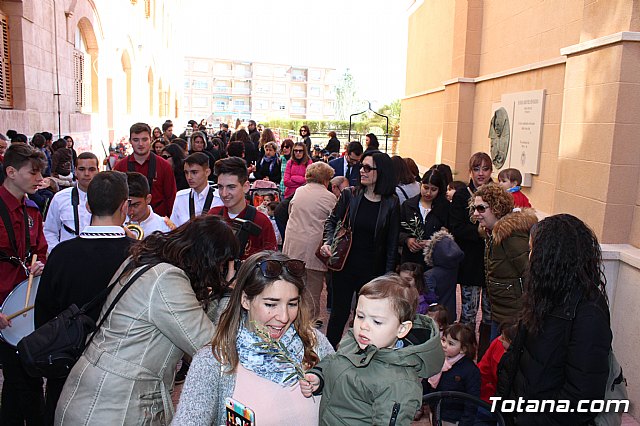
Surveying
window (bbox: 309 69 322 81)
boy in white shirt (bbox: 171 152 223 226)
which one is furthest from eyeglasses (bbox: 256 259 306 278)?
window (bbox: 309 69 322 81)

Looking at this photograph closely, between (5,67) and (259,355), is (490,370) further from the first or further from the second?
(5,67)

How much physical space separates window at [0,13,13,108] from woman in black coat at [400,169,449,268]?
932 cm

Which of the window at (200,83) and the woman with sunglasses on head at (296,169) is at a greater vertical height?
the window at (200,83)

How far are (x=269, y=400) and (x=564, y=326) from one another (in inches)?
56.5

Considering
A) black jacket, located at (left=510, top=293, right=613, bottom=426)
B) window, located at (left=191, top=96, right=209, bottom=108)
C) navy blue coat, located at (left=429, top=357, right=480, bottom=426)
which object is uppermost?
window, located at (left=191, top=96, right=209, bottom=108)

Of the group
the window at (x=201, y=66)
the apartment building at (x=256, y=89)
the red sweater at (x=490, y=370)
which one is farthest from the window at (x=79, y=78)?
the window at (x=201, y=66)

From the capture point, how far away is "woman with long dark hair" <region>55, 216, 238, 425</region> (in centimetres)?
227

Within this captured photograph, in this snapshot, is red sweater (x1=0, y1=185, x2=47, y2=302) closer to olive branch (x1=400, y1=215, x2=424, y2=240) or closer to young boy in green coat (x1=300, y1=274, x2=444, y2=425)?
young boy in green coat (x1=300, y1=274, x2=444, y2=425)

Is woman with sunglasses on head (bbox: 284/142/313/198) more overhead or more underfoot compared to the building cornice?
more underfoot

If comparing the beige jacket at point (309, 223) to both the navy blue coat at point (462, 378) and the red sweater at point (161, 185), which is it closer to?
the red sweater at point (161, 185)

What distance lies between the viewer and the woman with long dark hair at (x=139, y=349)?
2271 mm

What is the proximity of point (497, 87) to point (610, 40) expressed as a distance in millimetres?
5138

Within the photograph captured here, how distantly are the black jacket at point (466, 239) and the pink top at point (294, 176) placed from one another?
3862mm

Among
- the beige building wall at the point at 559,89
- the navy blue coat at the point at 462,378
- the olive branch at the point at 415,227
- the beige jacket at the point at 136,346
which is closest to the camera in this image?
the beige jacket at the point at 136,346
